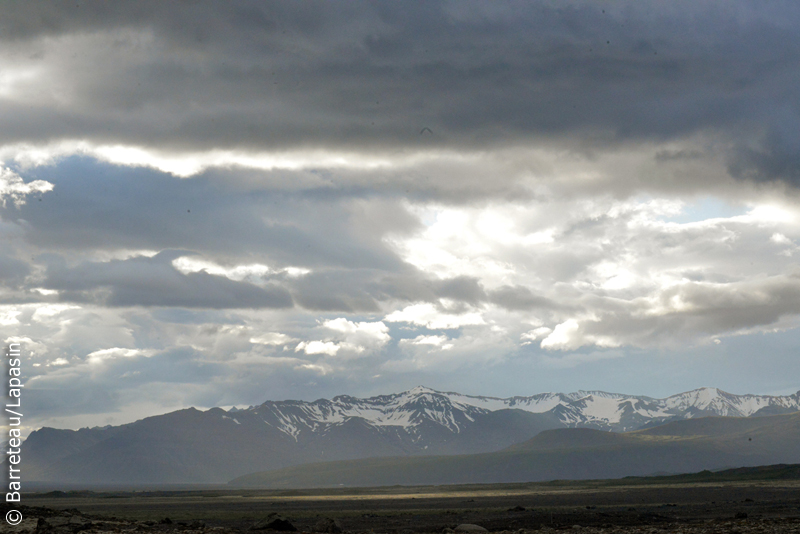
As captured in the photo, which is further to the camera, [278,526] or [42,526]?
[278,526]

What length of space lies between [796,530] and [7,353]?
49.4m

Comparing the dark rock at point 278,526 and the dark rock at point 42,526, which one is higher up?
the dark rock at point 42,526

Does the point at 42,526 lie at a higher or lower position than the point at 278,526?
higher

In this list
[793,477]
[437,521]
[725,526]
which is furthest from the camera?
[793,477]

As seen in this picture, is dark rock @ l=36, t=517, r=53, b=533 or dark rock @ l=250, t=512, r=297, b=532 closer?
dark rock @ l=36, t=517, r=53, b=533

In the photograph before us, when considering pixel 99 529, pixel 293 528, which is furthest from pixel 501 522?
pixel 99 529

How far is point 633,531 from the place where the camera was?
42.7 m

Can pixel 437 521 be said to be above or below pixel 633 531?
below

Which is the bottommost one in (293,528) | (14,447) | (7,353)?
(293,528)

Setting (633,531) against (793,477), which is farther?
(793,477)

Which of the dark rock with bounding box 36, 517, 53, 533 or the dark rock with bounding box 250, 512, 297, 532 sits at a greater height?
the dark rock with bounding box 36, 517, 53, 533

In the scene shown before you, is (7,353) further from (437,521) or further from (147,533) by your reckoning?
(437,521)

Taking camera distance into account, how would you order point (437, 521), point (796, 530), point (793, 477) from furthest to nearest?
1. point (793, 477)
2. point (437, 521)
3. point (796, 530)

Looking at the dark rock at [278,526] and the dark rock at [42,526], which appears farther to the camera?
the dark rock at [278,526]
